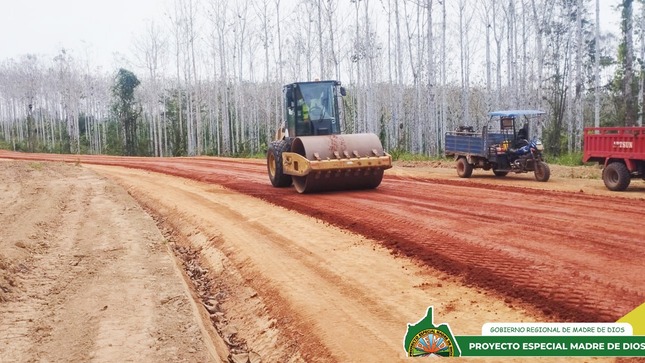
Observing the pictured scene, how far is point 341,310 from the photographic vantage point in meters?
5.89

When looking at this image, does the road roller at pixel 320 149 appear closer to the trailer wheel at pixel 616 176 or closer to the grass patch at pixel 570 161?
the trailer wheel at pixel 616 176

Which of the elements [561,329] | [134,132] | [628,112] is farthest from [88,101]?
[561,329]

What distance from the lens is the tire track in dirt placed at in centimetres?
571

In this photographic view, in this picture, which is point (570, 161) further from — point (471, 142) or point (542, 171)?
point (542, 171)

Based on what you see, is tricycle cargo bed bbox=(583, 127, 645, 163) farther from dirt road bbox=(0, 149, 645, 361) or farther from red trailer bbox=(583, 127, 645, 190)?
dirt road bbox=(0, 149, 645, 361)

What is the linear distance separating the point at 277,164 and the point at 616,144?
8.44 m

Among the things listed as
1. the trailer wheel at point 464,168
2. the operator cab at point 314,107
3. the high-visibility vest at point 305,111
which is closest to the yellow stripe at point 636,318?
the operator cab at point 314,107

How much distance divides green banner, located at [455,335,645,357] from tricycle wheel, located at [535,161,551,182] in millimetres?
13322

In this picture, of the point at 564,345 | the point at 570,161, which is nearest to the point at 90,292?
the point at 564,345

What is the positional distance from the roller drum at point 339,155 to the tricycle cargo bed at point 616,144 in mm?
5656

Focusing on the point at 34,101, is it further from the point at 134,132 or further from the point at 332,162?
the point at 332,162

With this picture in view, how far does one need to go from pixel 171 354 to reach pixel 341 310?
1.70m

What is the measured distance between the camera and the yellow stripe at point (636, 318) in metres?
4.61

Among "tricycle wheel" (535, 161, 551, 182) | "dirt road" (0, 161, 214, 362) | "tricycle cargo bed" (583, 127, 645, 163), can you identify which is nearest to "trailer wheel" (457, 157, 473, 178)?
"tricycle wheel" (535, 161, 551, 182)
